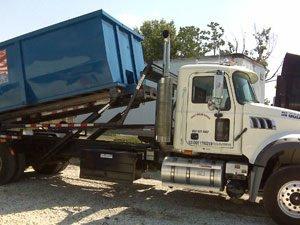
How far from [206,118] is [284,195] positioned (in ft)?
5.97

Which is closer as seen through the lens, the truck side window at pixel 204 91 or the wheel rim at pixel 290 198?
the wheel rim at pixel 290 198

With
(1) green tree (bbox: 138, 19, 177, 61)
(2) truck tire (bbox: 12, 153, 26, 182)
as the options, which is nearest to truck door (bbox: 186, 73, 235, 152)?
(2) truck tire (bbox: 12, 153, 26, 182)

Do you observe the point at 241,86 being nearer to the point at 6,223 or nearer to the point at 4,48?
the point at 6,223

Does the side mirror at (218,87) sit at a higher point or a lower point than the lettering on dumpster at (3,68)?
lower

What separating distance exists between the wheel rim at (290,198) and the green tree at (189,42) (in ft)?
144

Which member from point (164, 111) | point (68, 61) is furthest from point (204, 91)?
point (68, 61)

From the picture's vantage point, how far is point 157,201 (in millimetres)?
9055

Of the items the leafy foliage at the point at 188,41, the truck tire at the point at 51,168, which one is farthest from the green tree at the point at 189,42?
the truck tire at the point at 51,168

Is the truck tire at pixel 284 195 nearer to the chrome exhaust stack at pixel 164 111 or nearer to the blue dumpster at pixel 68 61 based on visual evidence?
the chrome exhaust stack at pixel 164 111

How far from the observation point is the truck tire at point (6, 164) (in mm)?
10211

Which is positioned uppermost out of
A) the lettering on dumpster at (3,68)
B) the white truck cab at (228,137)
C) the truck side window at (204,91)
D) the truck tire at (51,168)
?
the lettering on dumpster at (3,68)

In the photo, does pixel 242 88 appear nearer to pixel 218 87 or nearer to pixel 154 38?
pixel 218 87

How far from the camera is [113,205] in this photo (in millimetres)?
8609

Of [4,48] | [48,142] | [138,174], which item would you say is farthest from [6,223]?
[4,48]
